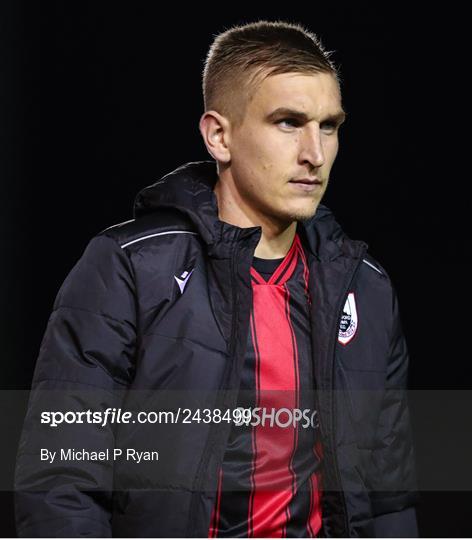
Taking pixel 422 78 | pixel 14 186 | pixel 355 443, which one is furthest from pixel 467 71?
pixel 355 443

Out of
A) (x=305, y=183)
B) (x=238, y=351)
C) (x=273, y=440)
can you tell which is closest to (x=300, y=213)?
(x=305, y=183)

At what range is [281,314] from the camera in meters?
1.81

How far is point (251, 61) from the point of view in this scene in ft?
6.00

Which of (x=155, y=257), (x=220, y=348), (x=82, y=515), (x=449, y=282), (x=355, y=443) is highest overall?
(x=449, y=282)

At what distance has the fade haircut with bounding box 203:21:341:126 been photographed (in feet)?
5.93

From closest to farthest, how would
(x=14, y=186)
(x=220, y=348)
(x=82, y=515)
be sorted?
1. (x=82, y=515)
2. (x=220, y=348)
3. (x=14, y=186)

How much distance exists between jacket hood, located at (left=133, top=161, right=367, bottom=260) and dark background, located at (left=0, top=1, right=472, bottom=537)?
0.92 meters

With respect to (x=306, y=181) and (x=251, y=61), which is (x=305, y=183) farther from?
(x=251, y=61)

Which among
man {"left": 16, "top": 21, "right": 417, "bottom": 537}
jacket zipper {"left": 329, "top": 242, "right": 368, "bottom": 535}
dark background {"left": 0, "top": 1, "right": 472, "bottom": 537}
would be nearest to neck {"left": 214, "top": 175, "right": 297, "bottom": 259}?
man {"left": 16, "top": 21, "right": 417, "bottom": 537}

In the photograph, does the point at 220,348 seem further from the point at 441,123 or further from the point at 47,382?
the point at 441,123

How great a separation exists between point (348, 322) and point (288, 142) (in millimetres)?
321

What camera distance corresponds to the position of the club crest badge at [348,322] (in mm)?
1834

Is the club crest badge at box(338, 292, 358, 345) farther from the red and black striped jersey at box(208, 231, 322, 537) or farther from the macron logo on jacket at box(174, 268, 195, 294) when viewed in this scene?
the macron logo on jacket at box(174, 268, 195, 294)

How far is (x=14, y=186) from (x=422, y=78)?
109 cm
